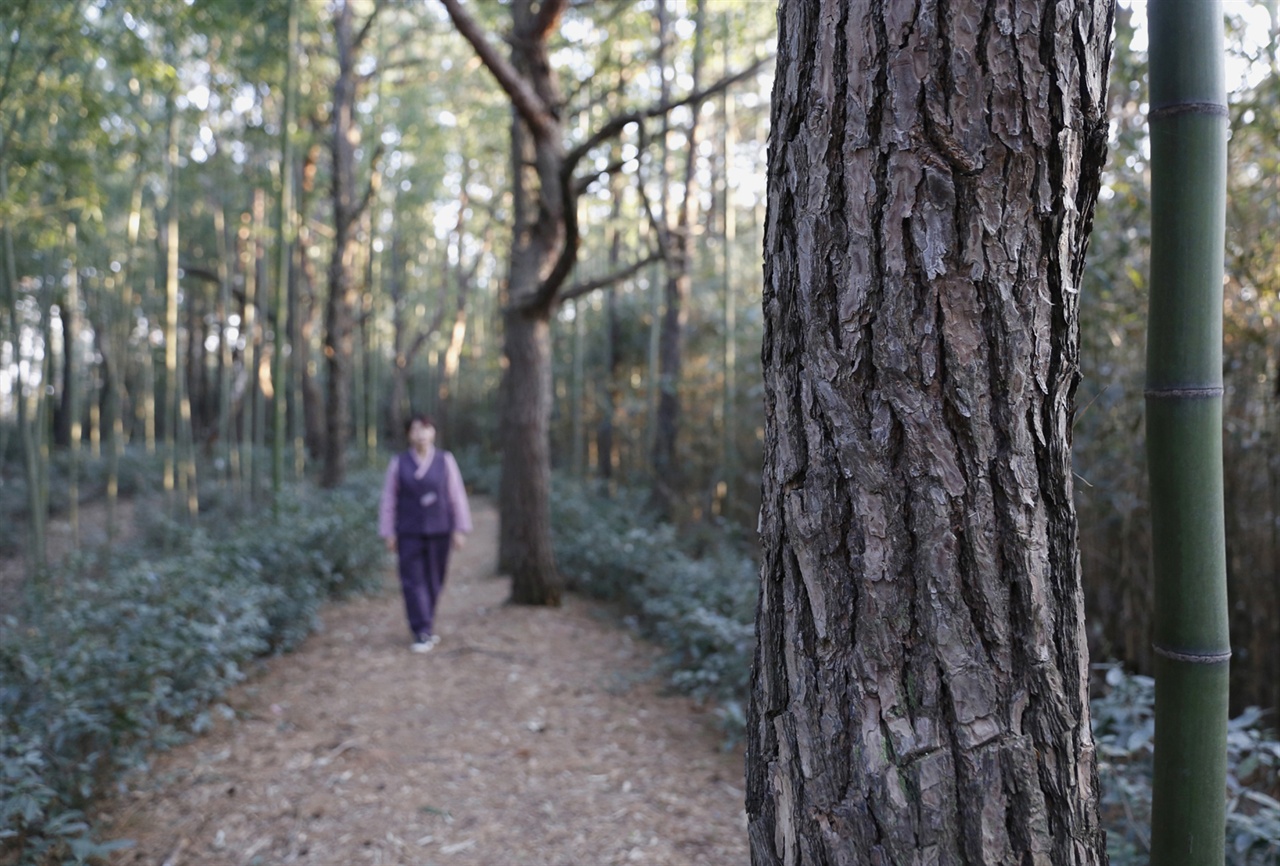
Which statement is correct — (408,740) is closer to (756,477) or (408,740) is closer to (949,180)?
(949,180)

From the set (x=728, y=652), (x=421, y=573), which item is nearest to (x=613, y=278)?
(x=421, y=573)

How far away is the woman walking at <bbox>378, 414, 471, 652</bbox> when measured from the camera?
539 cm

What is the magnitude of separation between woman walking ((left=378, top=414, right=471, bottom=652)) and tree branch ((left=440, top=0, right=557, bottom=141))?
80.6 inches

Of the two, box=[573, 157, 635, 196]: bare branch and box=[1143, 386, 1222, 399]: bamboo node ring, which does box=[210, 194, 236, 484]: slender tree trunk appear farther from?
box=[1143, 386, 1222, 399]: bamboo node ring

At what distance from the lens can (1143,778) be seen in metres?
2.66

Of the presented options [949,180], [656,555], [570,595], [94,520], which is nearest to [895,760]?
[949,180]

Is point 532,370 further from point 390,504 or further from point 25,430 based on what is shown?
point 25,430

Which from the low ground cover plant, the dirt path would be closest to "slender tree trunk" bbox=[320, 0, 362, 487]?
the low ground cover plant

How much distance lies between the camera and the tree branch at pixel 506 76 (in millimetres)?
4371

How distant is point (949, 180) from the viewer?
104 cm

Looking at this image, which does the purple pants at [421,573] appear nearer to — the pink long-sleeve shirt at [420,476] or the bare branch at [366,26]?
the pink long-sleeve shirt at [420,476]

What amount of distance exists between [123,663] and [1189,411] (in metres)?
3.72

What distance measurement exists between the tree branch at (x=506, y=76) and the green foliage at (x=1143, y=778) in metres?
4.13

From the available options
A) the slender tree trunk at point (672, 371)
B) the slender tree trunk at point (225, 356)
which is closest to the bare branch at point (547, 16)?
the slender tree trunk at point (672, 371)
